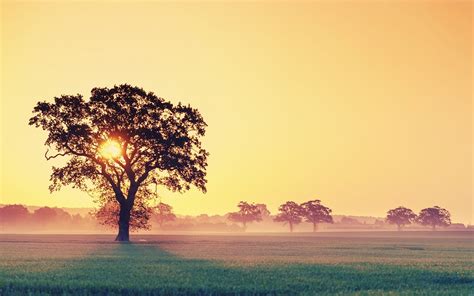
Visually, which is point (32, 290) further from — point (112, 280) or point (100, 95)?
point (100, 95)

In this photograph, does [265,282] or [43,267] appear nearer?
[265,282]

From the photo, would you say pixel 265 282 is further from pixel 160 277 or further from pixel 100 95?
pixel 100 95

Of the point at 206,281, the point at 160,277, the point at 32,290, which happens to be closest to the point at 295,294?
the point at 206,281

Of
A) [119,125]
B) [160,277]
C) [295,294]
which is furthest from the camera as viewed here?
[119,125]

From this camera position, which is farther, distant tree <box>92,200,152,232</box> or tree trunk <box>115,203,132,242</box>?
distant tree <box>92,200,152,232</box>

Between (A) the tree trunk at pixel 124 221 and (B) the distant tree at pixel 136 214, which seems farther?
(B) the distant tree at pixel 136 214

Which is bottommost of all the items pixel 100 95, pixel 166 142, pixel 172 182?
pixel 172 182

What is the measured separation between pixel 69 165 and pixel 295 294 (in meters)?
51.8

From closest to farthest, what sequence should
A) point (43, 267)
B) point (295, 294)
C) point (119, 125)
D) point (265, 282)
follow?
point (295, 294), point (265, 282), point (43, 267), point (119, 125)

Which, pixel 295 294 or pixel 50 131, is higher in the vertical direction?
pixel 50 131

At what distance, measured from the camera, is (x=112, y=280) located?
1986 centimetres

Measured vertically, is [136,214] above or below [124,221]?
above

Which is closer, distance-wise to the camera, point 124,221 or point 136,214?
point 124,221

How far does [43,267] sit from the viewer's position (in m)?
25.4
